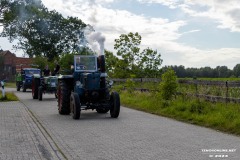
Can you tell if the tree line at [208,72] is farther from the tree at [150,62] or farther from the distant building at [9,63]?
the distant building at [9,63]

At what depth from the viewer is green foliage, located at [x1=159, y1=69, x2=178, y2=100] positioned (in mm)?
16891

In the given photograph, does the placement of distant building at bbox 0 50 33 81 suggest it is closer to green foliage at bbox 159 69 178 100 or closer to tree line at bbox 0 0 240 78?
tree line at bbox 0 0 240 78

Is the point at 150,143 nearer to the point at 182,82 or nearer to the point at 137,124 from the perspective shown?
the point at 137,124

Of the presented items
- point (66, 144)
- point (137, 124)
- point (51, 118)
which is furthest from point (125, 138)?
point (51, 118)

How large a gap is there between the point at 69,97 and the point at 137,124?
436 cm

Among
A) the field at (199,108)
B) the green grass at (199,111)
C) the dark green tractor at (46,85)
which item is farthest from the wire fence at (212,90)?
the dark green tractor at (46,85)

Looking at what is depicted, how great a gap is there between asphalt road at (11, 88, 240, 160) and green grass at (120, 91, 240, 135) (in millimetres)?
621

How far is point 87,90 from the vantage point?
587 inches

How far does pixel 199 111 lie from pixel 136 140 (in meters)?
5.16

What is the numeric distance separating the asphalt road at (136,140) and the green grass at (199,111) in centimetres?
62

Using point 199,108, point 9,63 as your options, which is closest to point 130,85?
point 199,108

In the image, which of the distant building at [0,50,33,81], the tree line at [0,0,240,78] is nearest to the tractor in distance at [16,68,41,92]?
the tree line at [0,0,240,78]

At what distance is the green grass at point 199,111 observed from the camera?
1146 cm

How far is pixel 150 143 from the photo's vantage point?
8945mm
